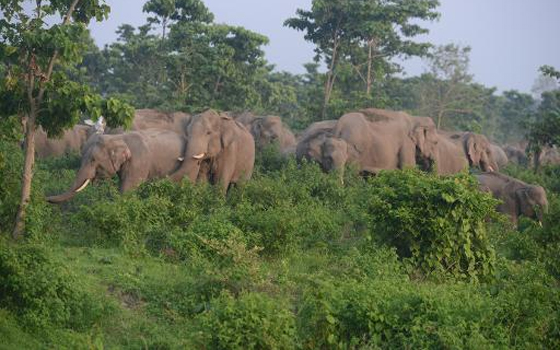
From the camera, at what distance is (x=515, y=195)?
56.3 feet

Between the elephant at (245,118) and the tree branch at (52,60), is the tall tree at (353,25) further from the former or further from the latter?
the tree branch at (52,60)

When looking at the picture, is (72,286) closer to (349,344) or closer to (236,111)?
(349,344)

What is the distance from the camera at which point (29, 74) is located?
10.4 m

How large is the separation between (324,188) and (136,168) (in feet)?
11.8

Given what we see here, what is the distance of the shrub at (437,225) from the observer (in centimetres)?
1014

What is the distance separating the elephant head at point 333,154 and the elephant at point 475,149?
826 centimetres

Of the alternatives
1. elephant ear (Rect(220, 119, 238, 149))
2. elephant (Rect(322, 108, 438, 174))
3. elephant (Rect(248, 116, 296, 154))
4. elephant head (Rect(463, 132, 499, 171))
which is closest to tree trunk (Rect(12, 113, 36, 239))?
elephant ear (Rect(220, 119, 238, 149))

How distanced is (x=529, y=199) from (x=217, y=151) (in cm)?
666

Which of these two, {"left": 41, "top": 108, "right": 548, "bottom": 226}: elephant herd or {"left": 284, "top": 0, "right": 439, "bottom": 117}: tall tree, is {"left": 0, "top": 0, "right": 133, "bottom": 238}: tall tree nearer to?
{"left": 41, "top": 108, "right": 548, "bottom": 226}: elephant herd

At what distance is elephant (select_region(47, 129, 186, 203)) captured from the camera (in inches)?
542

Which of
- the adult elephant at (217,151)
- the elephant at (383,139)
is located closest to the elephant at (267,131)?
the elephant at (383,139)

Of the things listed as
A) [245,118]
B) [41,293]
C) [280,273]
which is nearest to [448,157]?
[245,118]

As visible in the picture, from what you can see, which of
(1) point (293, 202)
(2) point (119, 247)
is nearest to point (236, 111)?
(1) point (293, 202)

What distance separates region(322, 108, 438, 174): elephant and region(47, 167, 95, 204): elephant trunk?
20.4 ft
